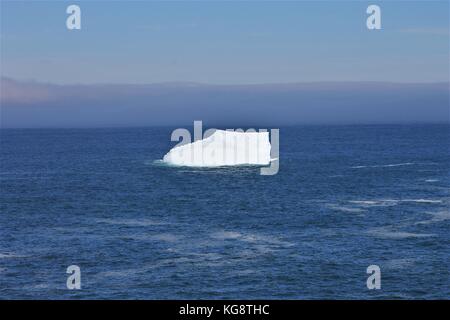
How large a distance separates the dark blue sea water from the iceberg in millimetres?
3203

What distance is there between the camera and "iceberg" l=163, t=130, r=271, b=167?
267 feet

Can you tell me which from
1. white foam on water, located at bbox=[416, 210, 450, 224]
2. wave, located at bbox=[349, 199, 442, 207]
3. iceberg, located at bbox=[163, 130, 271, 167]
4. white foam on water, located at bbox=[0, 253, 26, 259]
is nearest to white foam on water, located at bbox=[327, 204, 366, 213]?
wave, located at bbox=[349, 199, 442, 207]

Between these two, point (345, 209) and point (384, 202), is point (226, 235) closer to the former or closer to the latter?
point (345, 209)

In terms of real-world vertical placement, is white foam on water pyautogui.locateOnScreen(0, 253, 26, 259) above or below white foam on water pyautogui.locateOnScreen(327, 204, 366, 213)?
below

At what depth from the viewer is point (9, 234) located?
4753 cm

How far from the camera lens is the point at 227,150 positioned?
84.4 metres

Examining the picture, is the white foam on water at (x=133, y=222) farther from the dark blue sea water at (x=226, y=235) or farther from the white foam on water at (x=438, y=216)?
the white foam on water at (x=438, y=216)

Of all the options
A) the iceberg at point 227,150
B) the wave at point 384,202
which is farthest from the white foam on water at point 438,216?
the iceberg at point 227,150

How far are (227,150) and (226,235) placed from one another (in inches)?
1546

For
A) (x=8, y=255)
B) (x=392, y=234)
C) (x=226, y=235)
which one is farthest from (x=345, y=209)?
(x=8, y=255)

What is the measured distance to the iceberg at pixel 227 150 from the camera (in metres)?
81.4

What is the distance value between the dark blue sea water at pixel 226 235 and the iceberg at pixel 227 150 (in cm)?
320

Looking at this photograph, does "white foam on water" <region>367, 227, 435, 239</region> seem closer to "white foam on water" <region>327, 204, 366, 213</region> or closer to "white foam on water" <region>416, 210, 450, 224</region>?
"white foam on water" <region>416, 210, 450, 224</region>
